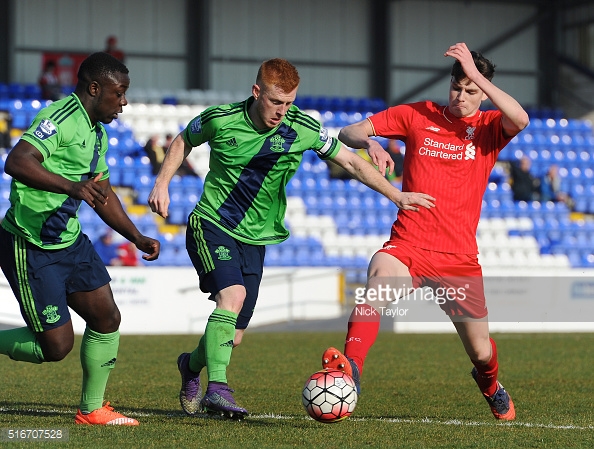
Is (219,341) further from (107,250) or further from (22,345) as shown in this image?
(107,250)

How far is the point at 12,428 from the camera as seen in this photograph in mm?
5996

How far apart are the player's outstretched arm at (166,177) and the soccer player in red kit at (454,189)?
3.49 feet

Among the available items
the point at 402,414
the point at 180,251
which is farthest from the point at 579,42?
the point at 402,414

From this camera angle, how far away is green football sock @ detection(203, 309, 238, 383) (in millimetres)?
6223

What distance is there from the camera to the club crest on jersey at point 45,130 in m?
5.77

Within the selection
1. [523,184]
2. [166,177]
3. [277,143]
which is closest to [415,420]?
[277,143]

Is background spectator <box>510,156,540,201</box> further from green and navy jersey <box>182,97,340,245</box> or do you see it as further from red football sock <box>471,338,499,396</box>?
green and navy jersey <box>182,97,340,245</box>

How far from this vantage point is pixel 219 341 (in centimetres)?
623

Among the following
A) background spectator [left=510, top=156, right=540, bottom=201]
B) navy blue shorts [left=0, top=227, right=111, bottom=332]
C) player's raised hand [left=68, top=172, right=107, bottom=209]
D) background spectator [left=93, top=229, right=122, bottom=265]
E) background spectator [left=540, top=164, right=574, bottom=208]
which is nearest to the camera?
player's raised hand [left=68, top=172, right=107, bottom=209]

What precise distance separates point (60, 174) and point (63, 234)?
14.8 inches

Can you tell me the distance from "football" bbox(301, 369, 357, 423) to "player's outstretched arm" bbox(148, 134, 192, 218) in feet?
4.63

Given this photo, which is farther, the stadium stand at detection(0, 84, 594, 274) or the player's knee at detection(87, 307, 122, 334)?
the stadium stand at detection(0, 84, 594, 274)

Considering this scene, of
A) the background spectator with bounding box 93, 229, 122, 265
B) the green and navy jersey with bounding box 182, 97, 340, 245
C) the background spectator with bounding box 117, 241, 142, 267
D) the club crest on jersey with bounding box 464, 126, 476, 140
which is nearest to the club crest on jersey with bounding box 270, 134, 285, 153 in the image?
the green and navy jersey with bounding box 182, 97, 340, 245

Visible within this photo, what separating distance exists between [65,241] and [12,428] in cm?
114
